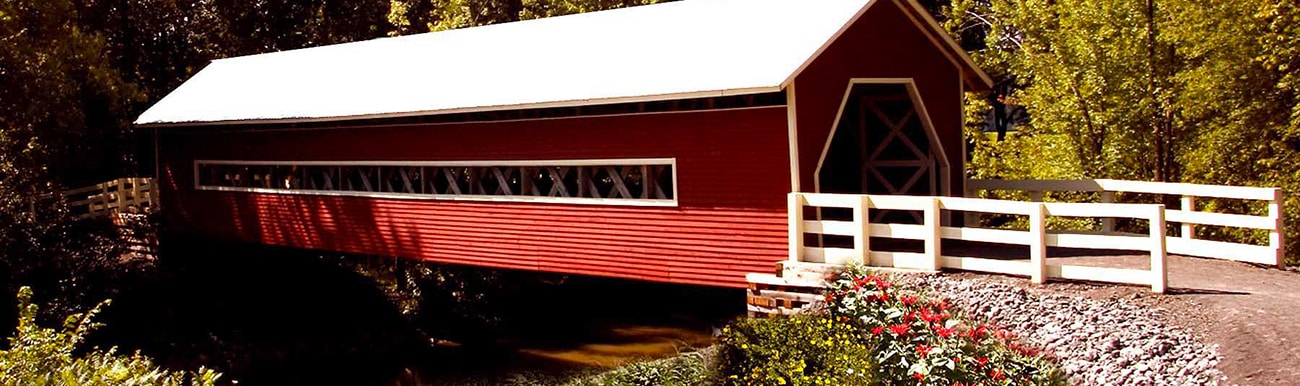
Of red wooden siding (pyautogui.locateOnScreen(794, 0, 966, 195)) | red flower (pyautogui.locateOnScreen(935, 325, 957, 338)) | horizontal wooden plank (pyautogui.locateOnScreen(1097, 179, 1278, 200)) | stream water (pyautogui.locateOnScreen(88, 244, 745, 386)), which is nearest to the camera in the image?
red flower (pyautogui.locateOnScreen(935, 325, 957, 338))

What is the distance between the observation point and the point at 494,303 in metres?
21.6

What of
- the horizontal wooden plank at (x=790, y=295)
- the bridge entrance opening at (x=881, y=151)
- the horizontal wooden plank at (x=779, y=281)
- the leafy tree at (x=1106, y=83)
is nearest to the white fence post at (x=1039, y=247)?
the horizontal wooden plank at (x=790, y=295)

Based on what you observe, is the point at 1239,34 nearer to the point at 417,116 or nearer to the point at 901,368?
the point at 901,368

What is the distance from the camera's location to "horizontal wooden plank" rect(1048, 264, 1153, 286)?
357 inches

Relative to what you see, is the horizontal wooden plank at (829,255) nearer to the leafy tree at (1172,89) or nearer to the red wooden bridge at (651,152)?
the red wooden bridge at (651,152)

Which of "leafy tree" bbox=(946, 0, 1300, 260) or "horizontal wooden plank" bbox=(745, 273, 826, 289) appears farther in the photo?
"leafy tree" bbox=(946, 0, 1300, 260)

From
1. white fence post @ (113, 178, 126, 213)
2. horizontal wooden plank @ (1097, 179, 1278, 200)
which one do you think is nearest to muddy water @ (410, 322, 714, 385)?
horizontal wooden plank @ (1097, 179, 1278, 200)

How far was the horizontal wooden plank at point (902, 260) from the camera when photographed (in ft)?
33.9

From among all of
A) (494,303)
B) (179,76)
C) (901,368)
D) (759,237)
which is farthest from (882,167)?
(179,76)

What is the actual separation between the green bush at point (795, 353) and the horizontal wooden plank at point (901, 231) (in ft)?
3.68

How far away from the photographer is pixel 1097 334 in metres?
8.34

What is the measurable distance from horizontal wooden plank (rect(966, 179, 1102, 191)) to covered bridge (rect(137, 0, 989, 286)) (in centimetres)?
69

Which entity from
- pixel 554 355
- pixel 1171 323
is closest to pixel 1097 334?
pixel 1171 323

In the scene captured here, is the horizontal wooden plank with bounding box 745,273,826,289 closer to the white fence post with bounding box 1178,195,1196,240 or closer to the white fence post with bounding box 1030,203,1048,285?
the white fence post with bounding box 1030,203,1048,285
